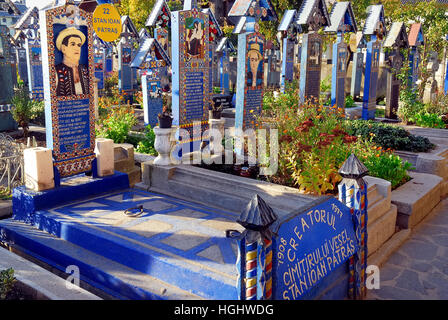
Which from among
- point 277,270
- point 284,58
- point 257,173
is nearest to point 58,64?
point 257,173

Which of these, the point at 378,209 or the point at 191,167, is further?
the point at 191,167

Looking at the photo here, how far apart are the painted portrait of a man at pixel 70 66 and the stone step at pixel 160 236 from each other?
6.36 feet

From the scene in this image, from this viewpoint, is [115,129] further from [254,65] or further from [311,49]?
[311,49]

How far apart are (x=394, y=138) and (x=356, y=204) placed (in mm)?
5947

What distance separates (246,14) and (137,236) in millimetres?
5984

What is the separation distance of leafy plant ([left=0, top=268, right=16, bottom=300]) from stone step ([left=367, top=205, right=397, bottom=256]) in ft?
15.0

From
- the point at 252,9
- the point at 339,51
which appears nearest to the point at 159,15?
the point at 252,9

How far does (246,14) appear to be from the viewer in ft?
31.2

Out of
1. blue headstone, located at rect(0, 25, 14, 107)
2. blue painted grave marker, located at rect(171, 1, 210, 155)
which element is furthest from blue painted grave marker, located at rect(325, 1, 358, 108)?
blue headstone, located at rect(0, 25, 14, 107)

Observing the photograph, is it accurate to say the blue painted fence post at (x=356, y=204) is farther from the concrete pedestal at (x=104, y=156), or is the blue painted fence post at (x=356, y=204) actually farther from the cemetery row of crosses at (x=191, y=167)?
the concrete pedestal at (x=104, y=156)

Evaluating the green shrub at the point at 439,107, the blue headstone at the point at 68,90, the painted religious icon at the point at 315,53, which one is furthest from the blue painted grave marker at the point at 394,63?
the blue headstone at the point at 68,90

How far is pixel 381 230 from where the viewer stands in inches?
253

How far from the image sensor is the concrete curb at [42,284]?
159 inches

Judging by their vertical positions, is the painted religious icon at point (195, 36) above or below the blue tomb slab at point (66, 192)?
above
